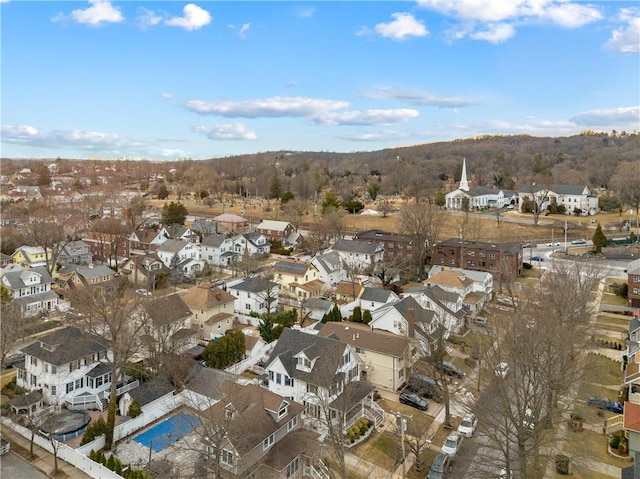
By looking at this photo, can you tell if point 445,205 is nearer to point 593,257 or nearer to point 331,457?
point 593,257

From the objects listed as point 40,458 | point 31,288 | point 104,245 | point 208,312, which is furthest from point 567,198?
point 40,458

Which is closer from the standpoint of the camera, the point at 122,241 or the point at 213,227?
the point at 122,241

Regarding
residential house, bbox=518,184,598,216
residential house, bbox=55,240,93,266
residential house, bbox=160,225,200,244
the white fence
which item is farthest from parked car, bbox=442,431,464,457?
residential house, bbox=518,184,598,216

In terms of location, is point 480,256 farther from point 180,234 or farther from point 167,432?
point 180,234

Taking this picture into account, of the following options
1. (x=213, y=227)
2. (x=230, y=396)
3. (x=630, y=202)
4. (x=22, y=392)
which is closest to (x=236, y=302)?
(x=22, y=392)

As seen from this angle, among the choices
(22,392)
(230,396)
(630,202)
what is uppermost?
(630,202)

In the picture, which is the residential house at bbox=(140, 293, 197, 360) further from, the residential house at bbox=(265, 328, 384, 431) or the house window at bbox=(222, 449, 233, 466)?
the house window at bbox=(222, 449, 233, 466)
